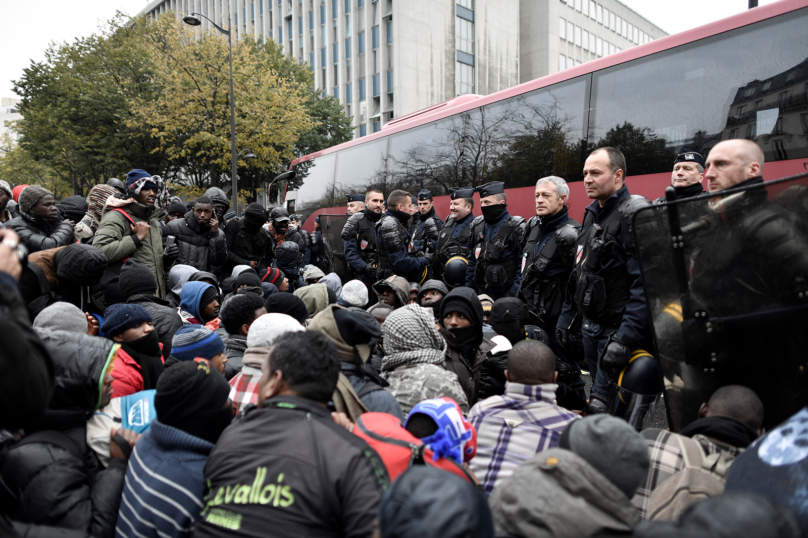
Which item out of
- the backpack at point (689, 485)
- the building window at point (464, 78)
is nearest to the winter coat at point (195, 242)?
the backpack at point (689, 485)

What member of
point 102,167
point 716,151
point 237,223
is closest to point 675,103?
point 716,151

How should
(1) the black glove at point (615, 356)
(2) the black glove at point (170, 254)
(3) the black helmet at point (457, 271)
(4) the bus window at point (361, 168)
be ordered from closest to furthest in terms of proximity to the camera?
(1) the black glove at point (615, 356)
(2) the black glove at point (170, 254)
(3) the black helmet at point (457, 271)
(4) the bus window at point (361, 168)

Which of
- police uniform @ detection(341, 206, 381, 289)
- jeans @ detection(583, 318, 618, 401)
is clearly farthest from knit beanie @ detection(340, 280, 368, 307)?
police uniform @ detection(341, 206, 381, 289)

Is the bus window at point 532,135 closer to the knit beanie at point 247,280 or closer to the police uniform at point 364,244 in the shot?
the police uniform at point 364,244

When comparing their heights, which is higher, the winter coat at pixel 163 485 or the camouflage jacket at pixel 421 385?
the camouflage jacket at pixel 421 385

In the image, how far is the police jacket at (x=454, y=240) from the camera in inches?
242

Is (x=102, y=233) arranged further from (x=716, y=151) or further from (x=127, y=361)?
(x=716, y=151)

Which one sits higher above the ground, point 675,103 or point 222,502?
point 675,103

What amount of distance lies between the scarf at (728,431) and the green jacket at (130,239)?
432 centimetres

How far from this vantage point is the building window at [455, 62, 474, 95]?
1528 inches

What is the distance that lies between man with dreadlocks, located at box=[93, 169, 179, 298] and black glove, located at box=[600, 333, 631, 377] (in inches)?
151

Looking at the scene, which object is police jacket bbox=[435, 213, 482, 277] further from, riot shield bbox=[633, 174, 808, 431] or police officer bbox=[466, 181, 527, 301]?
riot shield bbox=[633, 174, 808, 431]

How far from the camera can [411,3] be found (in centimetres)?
3547

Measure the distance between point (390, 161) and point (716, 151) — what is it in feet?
29.4
